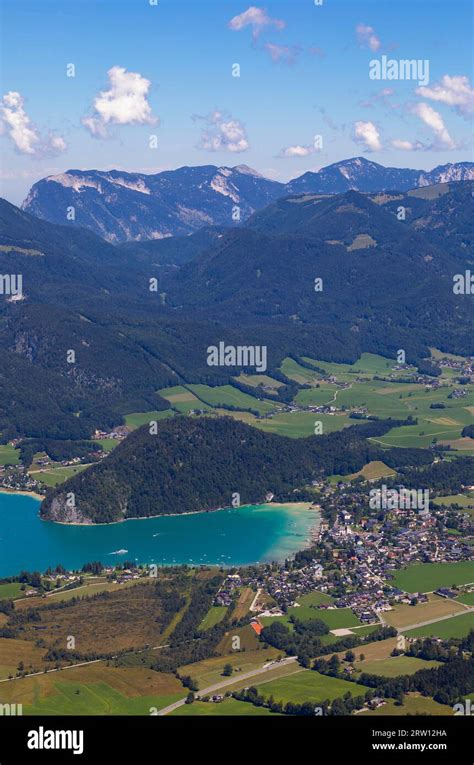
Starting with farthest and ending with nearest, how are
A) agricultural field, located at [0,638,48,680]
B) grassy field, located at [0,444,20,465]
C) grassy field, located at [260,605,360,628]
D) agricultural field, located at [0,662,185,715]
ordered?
grassy field, located at [0,444,20,465], grassy field, located at [260,605,360,628], agricultural field, located at [0,638,48,680], agricultural field, located at [0,662,185,715]

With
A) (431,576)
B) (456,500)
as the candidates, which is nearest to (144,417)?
(456,500)

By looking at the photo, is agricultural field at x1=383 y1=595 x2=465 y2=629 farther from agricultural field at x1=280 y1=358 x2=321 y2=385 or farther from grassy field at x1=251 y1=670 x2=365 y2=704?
agricultural field at x1=280 y1=358 x2=321 y2=385

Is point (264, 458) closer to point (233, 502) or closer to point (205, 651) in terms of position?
point (233, 502)

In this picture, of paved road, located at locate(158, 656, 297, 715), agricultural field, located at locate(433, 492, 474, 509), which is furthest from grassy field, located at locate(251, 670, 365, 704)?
agricultural field, located at locate(433, 492, 474, 509)

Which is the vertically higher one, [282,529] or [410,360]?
[410,360]
